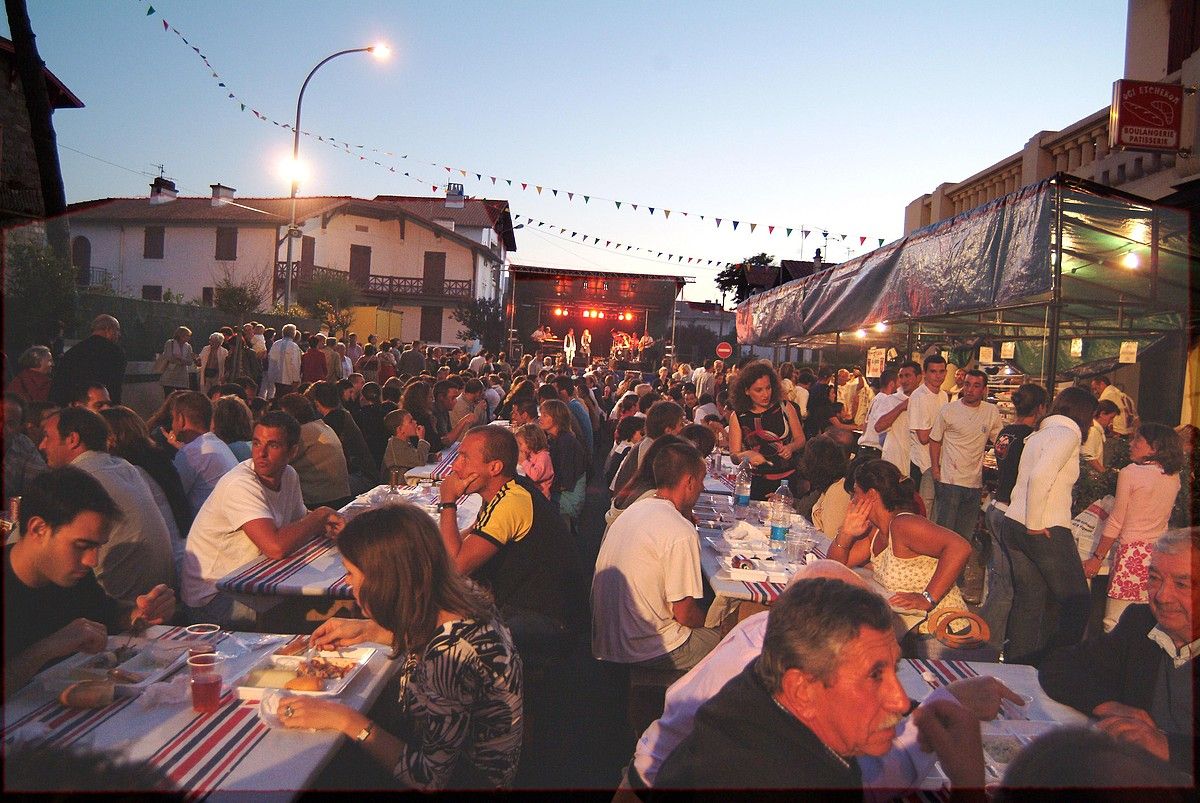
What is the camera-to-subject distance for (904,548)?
4242mm

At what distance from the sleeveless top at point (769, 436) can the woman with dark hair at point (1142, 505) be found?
290 cm

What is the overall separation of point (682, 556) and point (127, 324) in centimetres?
1587

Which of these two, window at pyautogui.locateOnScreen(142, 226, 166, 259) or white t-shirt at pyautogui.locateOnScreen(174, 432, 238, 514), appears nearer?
white t-shirt at pyautogui.locateOnScreen(174, 432, 238, 514)

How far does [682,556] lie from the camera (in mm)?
3891

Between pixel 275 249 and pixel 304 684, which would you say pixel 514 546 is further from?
pixel 275 249

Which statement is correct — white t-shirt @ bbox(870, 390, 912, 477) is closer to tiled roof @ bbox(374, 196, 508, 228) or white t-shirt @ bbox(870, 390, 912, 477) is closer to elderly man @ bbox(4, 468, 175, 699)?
elderly man @ bbox(4, 468, 175, 699)

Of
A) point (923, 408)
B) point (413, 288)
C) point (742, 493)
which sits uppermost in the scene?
point (413, 288)

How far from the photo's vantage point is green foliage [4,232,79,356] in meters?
11.5

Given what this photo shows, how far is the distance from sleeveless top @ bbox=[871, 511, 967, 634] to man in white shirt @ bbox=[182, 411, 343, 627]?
9.46 feet

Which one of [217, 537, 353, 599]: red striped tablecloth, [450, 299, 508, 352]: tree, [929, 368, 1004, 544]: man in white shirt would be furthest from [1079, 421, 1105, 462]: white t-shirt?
[450, 299, 508, 352]: tree

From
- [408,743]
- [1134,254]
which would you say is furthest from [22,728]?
[1134,254]

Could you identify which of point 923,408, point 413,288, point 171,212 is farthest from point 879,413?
point 171,212

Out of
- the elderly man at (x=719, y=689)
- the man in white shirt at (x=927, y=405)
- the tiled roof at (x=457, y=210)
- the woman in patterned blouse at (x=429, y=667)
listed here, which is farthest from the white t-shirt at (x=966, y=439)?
the tiled roof at (x=457, y=210)

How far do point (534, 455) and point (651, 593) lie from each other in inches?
102
